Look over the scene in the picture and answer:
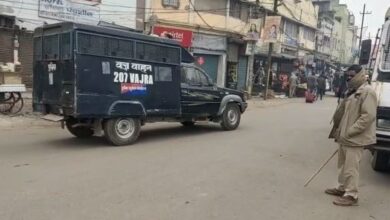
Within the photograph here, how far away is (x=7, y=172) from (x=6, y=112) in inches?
297

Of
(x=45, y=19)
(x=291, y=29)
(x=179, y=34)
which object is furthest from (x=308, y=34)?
(x=45, y=19)

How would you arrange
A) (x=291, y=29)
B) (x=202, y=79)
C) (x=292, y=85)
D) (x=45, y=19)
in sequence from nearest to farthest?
(x=202, y=79), (x=45, y=19), (x=292, y=85), (x=291, y=29)

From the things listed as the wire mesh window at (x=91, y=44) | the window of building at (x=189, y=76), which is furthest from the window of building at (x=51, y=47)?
the window of building at (x=189, y=76)

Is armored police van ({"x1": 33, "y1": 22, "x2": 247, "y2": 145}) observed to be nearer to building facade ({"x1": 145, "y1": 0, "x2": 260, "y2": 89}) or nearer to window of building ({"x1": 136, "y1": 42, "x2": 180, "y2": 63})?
window of building ({"x1": 136, "y1": 42, "x2": 180, "y2": 63})

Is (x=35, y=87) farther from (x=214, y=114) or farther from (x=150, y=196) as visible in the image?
(x=150, y=196)

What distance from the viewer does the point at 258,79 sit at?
33938 mm

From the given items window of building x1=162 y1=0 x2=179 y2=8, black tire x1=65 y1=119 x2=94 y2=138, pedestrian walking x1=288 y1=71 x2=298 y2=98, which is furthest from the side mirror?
pedestrian walking x1=288 y1=71 x2=298 y2=98

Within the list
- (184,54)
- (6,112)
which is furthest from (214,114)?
(6,112)

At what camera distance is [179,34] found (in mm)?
25766

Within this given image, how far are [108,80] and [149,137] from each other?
2.17 metres

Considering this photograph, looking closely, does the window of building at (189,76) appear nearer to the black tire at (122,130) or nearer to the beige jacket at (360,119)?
the black tire at (122,130)

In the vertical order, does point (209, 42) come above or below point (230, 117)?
above

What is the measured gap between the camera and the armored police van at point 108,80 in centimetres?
981

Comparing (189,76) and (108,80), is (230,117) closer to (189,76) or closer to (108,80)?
(189,76)
